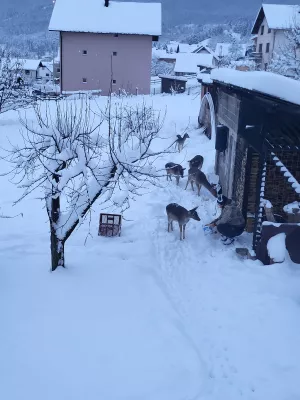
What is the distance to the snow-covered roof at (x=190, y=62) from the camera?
191 feet

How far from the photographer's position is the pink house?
3578 cm

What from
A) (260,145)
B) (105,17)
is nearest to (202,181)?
(260,145)

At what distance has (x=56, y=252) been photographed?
8.16 meters

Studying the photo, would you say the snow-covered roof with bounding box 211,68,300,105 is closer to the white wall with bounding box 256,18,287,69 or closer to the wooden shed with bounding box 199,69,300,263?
the wooden shed with bounding box 199,69,300,263

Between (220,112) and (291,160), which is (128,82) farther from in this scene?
(291,160)

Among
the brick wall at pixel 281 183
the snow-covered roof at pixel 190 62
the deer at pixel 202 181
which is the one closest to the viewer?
the brick wall at pixel 281 183

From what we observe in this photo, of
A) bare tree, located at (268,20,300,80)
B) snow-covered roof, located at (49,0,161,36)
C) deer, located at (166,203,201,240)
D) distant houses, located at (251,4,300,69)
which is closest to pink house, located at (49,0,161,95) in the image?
snow-covered roof, located at (49,0,161,36)

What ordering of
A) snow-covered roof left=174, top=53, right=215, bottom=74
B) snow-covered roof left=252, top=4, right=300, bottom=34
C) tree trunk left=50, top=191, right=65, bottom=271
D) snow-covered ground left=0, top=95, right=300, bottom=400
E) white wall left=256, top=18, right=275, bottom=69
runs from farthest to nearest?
snow-covered roof left=174, top=53, right=215, bottom=74 → white wall left=256, top=18, right=275, bottom=69 → snow-covered roof left=252, top=4, right=300, bottom=34 → tree trunk left=50, top=191, right=65, bottom=271 → snow-covered ground left=0, top=95, right=300, bottom=400

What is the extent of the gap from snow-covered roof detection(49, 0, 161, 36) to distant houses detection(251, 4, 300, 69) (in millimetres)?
11864

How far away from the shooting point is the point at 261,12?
45406 millimetres

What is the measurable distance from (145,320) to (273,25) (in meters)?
41.9

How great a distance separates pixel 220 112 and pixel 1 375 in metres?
10.9

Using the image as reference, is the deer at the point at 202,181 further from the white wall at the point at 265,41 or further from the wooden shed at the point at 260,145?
the white wall at the point at 265,41

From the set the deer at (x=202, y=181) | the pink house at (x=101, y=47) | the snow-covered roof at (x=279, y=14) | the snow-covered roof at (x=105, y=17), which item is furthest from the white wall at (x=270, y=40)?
the deer at (x=202, y=181)
